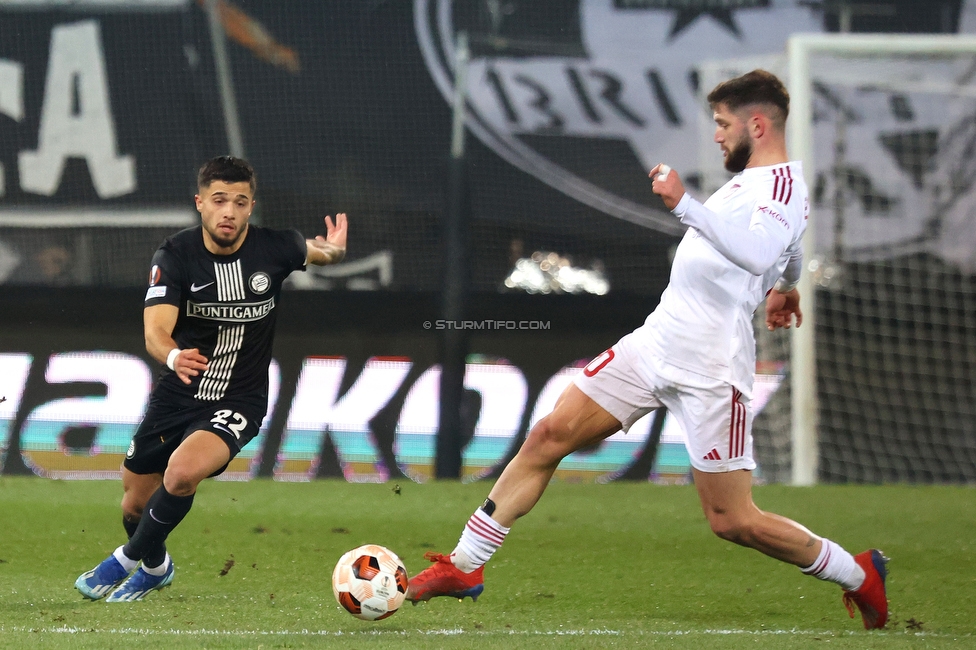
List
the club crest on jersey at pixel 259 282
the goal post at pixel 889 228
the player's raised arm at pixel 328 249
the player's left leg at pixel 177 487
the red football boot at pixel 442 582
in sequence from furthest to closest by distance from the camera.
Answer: the goal post at pixel 889 228 → the player's raised arm at pixel 328 249 → the club crest on jersey at pixel 259 282 → the player's left leg at pixel 177 487 → the red football boot at pixel 442 582

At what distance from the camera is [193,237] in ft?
15.2

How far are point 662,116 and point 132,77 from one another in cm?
431

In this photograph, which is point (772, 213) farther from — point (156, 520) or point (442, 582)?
point (156, 520)

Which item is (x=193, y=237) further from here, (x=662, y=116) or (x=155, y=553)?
(x=662, y=116)

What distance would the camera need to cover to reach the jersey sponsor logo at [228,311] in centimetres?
457

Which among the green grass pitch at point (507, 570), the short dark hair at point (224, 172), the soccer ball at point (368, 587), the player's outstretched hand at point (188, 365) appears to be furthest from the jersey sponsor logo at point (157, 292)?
the soccer ball at point (368, 587)

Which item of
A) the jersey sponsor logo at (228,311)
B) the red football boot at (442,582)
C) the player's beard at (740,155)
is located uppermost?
the player's beard at (740,155)

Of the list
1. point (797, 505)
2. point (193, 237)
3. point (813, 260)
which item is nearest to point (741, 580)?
point (797, 505)

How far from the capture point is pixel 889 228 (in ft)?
32.4

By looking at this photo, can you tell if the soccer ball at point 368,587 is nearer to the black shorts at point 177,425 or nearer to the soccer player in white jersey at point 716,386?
the soccer player in white jersey at point 716,386

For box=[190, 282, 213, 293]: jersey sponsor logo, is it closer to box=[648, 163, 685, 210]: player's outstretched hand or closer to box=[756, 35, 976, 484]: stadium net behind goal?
box=[648, 163, 685, 210]: player's outstretched hand

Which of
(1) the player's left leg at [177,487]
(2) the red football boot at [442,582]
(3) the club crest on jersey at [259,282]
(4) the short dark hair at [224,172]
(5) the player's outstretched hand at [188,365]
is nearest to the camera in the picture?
(5) the player's outstretched hand at [188,365]

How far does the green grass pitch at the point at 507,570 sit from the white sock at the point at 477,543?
0.72ft

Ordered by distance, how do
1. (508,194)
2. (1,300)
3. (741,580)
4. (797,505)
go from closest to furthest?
1. (741,580)
2. (797,505)
3. (1,300)
4. (508,194)
